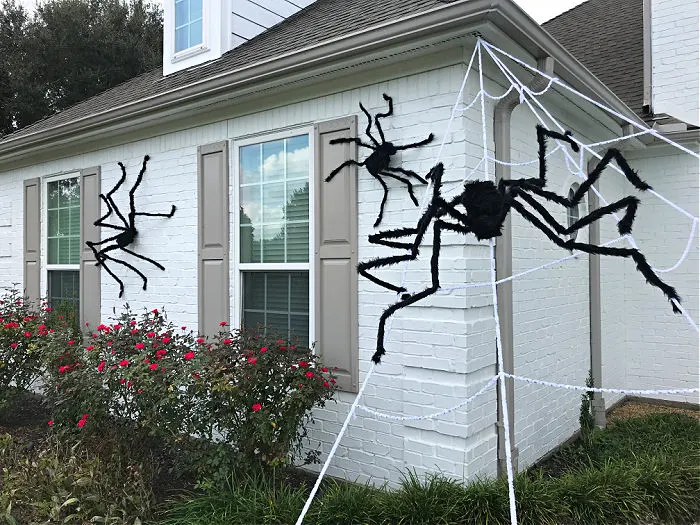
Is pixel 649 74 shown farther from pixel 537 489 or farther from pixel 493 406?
pixel 537 489

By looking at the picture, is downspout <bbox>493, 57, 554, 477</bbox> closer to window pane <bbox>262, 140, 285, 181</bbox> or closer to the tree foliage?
window pane <bbox>262, 140, 285, 181</bbox>

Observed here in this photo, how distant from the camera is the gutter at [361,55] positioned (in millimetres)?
3295

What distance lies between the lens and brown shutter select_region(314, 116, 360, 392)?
4.12 meters

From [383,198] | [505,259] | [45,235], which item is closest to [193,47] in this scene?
[45,235]

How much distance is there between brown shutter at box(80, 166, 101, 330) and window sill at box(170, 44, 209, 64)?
161 centimetres

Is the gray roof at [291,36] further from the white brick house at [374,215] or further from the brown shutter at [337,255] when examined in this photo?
the brown shutter at [337,255]

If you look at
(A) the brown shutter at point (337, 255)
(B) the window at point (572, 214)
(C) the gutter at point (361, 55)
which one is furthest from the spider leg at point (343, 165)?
(B) the window at point (572, 214)

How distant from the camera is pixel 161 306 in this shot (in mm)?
5566

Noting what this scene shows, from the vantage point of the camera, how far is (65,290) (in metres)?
6.82

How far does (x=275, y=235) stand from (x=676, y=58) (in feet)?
18.0

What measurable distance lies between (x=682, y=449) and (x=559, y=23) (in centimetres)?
784

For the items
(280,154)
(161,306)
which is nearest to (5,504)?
(161,306)

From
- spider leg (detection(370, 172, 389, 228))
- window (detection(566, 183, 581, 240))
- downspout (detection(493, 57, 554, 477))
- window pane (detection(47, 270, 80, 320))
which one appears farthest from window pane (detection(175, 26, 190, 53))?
window (detection(566, 183, 581, 240))

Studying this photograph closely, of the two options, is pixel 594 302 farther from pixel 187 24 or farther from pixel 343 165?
pixel 187 24
